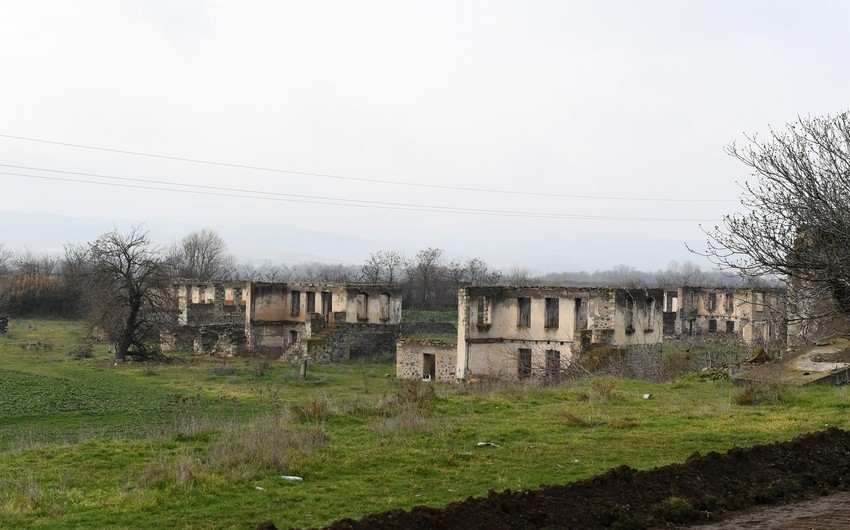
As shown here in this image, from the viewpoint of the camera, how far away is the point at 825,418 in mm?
14953

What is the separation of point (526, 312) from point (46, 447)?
22797mm

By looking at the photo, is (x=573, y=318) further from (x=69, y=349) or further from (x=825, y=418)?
(x=69, y=349)

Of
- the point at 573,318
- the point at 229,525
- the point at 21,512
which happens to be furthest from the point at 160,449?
the point at 573,318

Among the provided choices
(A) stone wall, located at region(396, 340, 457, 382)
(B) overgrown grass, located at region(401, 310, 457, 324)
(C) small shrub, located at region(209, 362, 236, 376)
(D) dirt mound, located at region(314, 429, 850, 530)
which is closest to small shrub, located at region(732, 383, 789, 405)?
(D) dirt mound, located at region(314, 429, 850, 530)

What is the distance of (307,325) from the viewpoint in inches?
1722

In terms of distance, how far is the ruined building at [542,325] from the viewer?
32.7 metres

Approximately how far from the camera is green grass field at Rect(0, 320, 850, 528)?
31.1ft

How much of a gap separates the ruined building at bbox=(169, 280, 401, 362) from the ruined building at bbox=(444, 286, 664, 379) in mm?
9932

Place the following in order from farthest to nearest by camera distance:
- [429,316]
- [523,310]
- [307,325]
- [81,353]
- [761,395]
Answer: [429,316] < [307,325] < [81,353] < [523,310] < [761,395]

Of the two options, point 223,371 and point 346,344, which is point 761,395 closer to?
point 223,371

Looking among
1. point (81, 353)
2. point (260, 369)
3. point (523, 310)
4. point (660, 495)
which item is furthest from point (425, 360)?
point (660, 495)

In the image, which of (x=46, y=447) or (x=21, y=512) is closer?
(x=21, y=512)

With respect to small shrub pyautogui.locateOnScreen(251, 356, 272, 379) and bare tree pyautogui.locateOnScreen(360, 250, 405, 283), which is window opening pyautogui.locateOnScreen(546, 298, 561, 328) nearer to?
small shrub pyautogui.locateOnScreen(251, 356, 272, 379)

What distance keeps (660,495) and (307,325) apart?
116 ft
